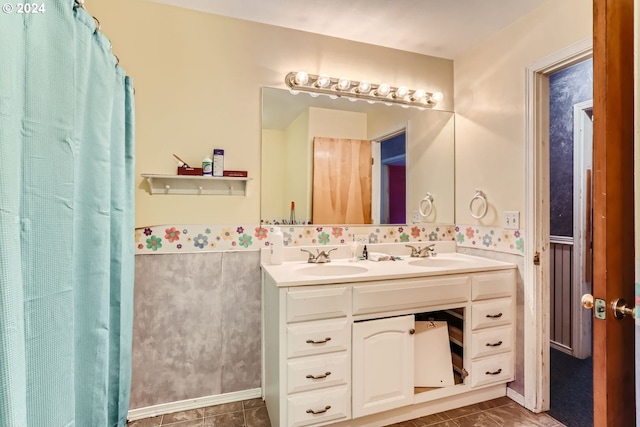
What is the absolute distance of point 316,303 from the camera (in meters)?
1.52

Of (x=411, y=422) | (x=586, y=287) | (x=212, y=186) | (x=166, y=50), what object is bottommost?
(x=411, y=422)

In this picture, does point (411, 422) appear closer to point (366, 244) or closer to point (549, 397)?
point (549, 397)

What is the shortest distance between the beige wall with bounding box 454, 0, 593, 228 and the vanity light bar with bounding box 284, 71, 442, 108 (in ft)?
0.94

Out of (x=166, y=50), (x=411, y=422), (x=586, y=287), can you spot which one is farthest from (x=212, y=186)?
(x=586, y=287)

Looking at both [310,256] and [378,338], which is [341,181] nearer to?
[310,256]

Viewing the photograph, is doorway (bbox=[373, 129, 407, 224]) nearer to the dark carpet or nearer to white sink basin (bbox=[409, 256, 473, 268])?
white sink basin (bbox=[409, 256, 473, 268])

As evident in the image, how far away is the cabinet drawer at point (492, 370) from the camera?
187cm

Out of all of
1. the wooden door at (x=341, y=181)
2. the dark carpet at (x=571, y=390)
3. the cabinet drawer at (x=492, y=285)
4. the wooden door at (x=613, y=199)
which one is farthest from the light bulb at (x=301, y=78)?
the dark carpet at (x=571, y=390)

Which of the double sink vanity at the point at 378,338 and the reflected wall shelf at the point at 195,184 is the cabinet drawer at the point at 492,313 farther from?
the reflected wall shelf at the point at 195,184

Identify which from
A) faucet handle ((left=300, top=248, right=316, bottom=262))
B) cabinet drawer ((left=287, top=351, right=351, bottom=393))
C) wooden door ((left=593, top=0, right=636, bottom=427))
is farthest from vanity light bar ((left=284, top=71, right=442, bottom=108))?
cabinet drawer ((left=287, top=351, right=351, bottom=393))

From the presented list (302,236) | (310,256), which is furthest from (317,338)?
(302,236)

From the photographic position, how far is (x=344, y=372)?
1568mm

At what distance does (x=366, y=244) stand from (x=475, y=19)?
161cm

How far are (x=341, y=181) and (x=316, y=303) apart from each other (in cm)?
98
